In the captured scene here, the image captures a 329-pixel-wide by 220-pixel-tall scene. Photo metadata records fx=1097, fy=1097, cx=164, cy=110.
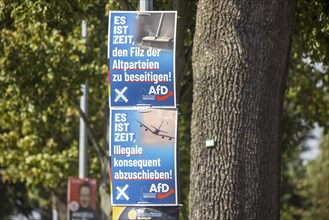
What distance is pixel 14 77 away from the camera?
→ 18.9m

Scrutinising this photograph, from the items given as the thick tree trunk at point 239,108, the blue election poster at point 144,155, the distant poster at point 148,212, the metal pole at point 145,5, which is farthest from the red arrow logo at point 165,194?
the metal pole at point 145,5

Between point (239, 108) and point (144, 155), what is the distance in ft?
6.04

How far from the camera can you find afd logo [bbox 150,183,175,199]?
10664 mm

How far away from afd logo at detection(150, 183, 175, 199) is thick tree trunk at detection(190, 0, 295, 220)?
4.58 ft

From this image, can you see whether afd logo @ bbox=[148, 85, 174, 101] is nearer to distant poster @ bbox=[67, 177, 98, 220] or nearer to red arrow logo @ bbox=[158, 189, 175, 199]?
red arrow logo @ bbox=[158, 189, 175, 199]

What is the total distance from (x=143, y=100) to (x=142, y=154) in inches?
21.4

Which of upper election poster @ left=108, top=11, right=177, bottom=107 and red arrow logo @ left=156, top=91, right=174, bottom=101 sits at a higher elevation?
upper election poster @ left=108, top=11, right=177, bottom=107

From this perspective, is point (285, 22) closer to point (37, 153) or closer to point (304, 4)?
point (304, 4)

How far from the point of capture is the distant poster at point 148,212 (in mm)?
10898

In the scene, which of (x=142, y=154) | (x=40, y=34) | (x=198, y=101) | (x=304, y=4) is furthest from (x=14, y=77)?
(x=198, y=101)

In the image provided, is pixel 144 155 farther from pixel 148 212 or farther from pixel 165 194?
pixel 148 212

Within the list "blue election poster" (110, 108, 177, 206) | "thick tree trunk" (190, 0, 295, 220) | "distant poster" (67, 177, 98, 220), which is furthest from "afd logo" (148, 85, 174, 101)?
"distant poster" (67, 177, 98, 220)

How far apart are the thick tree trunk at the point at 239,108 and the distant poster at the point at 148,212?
1647mm

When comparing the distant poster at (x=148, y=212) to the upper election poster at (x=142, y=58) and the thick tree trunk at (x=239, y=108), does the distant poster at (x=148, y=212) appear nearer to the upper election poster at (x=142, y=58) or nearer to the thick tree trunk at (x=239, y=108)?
the upper election poster at (x=142, y=58)
